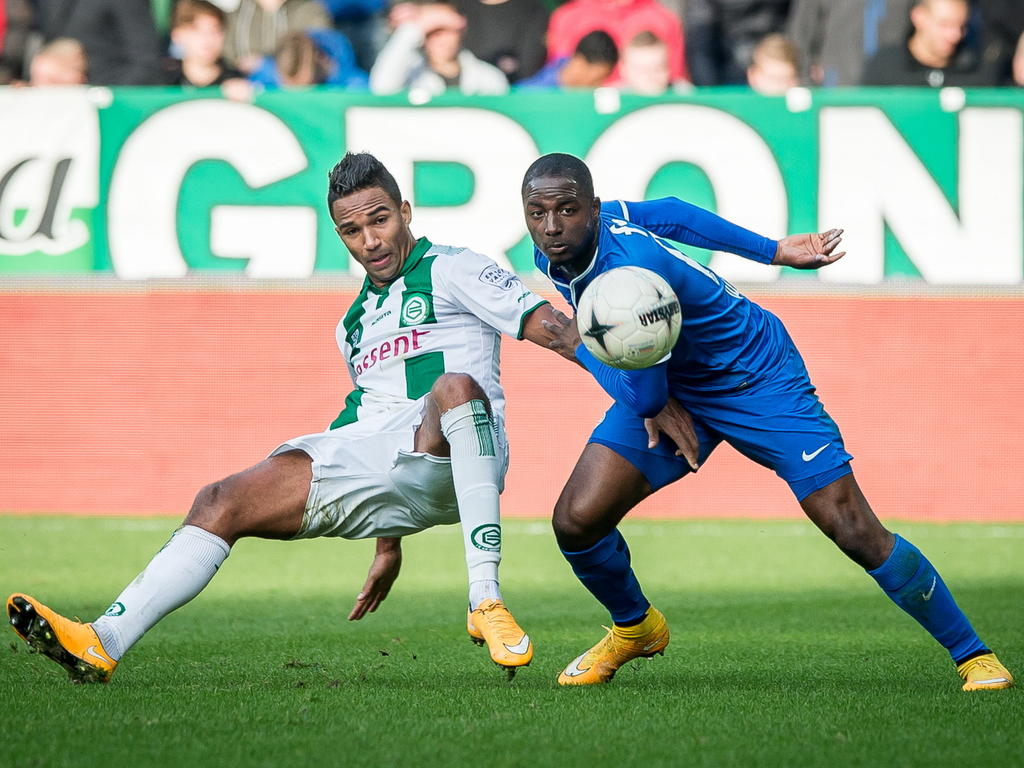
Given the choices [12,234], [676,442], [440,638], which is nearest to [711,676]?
[676,442]

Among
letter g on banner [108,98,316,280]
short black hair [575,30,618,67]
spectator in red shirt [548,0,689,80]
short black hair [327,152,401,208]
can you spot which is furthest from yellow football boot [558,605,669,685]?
spectator in red shirt [548,0,689,80]

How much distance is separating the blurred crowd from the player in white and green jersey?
23.6 feet

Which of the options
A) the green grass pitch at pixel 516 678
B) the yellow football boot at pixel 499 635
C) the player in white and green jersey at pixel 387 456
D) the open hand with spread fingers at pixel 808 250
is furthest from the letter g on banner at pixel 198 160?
the yellow football boot at pixel 499 635

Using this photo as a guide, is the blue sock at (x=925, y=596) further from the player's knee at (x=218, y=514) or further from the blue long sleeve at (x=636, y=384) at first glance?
the player's knee at (x=218, y=514)

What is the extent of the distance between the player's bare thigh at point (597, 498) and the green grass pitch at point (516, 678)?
0.57 metres

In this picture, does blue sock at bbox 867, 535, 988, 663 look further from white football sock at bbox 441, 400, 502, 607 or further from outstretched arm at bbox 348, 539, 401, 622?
outstretched arm at bbox 348, 539, 401, 622

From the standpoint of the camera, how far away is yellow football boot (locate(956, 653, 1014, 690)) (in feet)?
16.7

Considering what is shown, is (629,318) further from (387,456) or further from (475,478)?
(387,456)

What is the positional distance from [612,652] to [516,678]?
1.26ft

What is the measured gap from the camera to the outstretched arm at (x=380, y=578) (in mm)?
5582

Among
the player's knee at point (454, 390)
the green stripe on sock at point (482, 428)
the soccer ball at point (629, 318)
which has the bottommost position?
the green stripe on sock at point (482, 428)

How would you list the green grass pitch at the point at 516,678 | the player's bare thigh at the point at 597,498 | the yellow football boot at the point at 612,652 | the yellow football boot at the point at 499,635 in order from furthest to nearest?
the yellow football boot at the point at 612,652 < the player's bare thigh at the point at 597,498 < the yellow football boot at the point at 499,635 < the green grass pitch at the point at 516,678

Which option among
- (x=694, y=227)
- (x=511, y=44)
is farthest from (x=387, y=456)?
(x=511, y=44)

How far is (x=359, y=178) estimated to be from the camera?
5.37 metres
